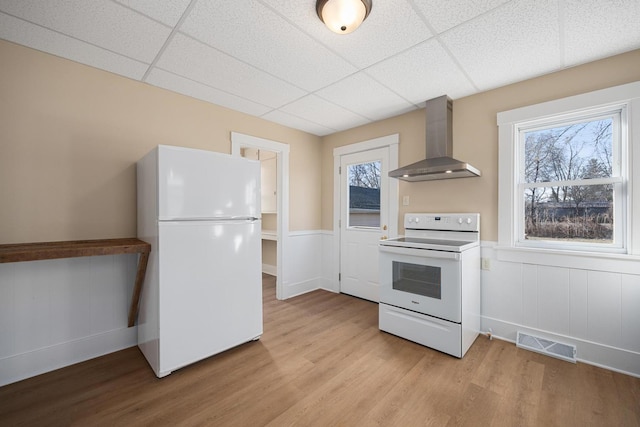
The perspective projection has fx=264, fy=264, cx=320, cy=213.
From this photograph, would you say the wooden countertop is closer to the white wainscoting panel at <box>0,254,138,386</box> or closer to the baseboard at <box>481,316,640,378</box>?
the white wainscoting panel at <box>0,254,138,386</box>

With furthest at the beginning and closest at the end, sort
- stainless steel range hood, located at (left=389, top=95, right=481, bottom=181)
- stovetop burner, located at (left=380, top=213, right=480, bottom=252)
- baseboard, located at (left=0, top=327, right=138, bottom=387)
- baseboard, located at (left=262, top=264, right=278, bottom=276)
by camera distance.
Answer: baseboard, located at (left=262, top=264, right=278, bottom=276) < stainless steel range hood, located at (left=389, top=95, right=481, bottom=181) < stovetop burner, located at (left=380, top=213, right=480, bottom=252) < baseboard, located at (left=0, top=327, right=138, bottom=387)

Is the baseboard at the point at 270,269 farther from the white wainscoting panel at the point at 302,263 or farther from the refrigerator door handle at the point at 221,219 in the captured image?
the refrigerator door handle at the point at 221,219

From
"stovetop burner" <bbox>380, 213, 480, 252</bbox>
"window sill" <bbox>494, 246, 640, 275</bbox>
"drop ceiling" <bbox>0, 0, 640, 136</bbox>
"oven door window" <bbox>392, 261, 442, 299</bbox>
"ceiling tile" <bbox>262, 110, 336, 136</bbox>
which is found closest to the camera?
"drop ceiling" <bbox>0, 0, 640, 136</bbox>

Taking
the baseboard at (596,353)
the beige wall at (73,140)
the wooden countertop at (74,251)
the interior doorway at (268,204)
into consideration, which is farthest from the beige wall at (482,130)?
the wooden countertop at (74,251)

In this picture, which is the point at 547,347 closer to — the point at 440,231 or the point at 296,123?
the point at 440,231

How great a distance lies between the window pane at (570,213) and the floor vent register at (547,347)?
2.89 ft

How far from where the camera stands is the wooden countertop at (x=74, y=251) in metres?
1.53

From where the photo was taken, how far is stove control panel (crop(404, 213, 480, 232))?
261cm

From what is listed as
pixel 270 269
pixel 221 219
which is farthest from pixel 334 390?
pixel 270 269

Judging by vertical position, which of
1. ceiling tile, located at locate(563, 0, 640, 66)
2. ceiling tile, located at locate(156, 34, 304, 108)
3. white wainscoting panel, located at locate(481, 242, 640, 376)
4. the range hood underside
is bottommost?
white wainscoting panel, located at locate(481, 242, 640, 376)

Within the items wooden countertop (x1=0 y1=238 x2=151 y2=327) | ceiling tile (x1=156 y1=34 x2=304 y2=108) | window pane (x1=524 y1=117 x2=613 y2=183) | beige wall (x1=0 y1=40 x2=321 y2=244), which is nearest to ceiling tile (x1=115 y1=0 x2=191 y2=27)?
ceiling tile (x1=156 y1=34 x2=304 y2=108)

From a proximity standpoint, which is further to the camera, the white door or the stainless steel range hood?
the white door

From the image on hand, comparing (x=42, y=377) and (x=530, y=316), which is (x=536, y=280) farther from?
(x=42, y=377)

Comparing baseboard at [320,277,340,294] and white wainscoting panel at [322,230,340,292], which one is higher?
white wainscoting panel at [322,230,340,292]
